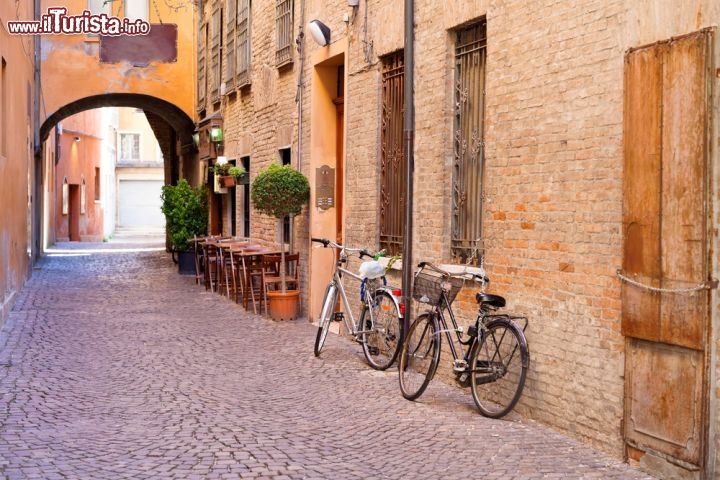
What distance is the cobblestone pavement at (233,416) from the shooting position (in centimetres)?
564

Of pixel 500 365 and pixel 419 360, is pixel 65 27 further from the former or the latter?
pixel 500 365

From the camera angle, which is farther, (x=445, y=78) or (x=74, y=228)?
A: (x=74, y=228)

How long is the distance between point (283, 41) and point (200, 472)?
9508 millimetres

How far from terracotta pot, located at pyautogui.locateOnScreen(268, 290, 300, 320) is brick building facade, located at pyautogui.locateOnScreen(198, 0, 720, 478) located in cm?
228

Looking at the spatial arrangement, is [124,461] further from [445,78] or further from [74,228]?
[74,228]

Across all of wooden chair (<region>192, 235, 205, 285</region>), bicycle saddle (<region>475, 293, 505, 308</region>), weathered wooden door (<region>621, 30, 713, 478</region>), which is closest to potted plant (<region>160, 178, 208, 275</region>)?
wooden chair (<region>192, 235, 205, 285</region>)

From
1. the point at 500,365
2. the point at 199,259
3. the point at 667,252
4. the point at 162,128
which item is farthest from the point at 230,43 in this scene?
the point at 667,252

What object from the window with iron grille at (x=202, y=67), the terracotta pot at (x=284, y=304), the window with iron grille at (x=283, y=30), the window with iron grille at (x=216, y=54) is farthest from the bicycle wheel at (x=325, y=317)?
the window with iron grille at (x=202, y=67)

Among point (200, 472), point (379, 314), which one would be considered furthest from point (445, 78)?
point (200, 472)

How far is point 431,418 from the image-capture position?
6992 millimetres

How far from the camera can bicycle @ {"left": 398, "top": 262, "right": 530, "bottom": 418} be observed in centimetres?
684

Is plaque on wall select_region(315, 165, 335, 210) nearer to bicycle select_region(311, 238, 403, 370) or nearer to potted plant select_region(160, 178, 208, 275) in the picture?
bicycle select_region(311, 238, 403, 370)

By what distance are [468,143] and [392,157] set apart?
Result: 6.12 feet

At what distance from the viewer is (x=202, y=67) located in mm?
21594
